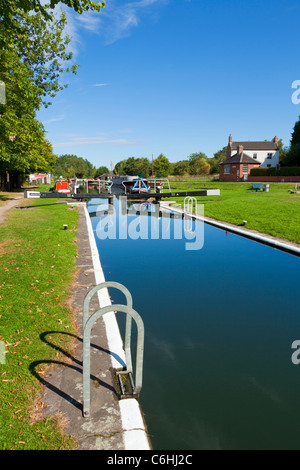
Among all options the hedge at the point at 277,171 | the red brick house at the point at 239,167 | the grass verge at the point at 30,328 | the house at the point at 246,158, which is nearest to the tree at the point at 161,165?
the house at the point at 246,158

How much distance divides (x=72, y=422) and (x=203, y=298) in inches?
174

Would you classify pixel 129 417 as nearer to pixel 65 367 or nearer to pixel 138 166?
pixel 65 367

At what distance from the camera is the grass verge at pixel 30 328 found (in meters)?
3.06

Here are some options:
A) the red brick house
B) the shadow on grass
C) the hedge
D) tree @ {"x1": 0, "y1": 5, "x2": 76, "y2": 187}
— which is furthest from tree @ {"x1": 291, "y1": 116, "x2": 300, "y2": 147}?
the shadow on grass

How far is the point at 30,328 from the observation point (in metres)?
5.07

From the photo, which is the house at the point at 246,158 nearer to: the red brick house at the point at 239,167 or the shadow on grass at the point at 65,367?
the red brick house at the point at 239,167

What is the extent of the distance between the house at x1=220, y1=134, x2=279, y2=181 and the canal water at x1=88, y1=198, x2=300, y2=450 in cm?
5693

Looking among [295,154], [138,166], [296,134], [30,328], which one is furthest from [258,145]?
[30,328]

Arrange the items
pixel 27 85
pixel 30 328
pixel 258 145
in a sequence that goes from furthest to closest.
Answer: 1. pixel 258 145
2. pixel 27 85
3. pixel 30 328

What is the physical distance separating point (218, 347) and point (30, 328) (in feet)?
10.4

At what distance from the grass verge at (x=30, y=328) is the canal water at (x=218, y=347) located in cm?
123

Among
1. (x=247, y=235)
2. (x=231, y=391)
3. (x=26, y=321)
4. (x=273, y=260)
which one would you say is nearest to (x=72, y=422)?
(x=231, y=391)

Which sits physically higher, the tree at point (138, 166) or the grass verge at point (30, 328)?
the tree at point (138, 166)
